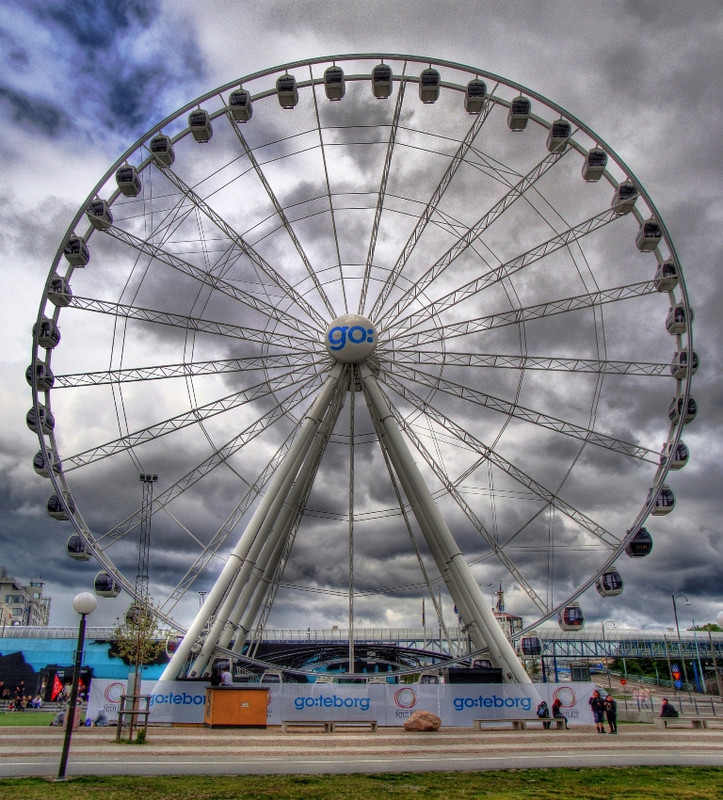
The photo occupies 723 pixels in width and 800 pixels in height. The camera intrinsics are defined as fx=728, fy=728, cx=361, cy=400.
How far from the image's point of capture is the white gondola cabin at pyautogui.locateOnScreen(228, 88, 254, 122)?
30.3 meters

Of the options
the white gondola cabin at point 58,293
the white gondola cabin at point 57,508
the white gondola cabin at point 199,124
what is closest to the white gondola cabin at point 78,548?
Result: the white gondola cabin at point 57,508

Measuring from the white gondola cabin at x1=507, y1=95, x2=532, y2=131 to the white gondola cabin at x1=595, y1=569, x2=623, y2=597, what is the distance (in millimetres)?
18351

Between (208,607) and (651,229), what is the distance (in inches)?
900

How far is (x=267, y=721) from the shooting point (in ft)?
85.3

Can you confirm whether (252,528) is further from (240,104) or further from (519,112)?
(519,112)

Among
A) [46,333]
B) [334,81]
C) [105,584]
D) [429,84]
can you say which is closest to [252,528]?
[105,584]

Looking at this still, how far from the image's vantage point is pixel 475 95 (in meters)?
29.9

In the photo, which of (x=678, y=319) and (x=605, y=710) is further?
(x=678, y=319)

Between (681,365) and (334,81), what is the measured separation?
18.4 meters

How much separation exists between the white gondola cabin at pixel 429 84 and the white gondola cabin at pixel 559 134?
5154mm

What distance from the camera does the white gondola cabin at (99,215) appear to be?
95.5ft

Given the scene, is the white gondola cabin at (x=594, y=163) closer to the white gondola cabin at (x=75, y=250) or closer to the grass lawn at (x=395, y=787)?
the white gondola cabin at (x=75, y=250)

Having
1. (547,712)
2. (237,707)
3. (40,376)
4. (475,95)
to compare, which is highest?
(475,95)

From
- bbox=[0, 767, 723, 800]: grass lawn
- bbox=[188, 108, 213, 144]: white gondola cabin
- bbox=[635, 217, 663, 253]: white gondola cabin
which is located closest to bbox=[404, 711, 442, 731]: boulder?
bbox=[0, 767, 723, 800]: grass lawn
